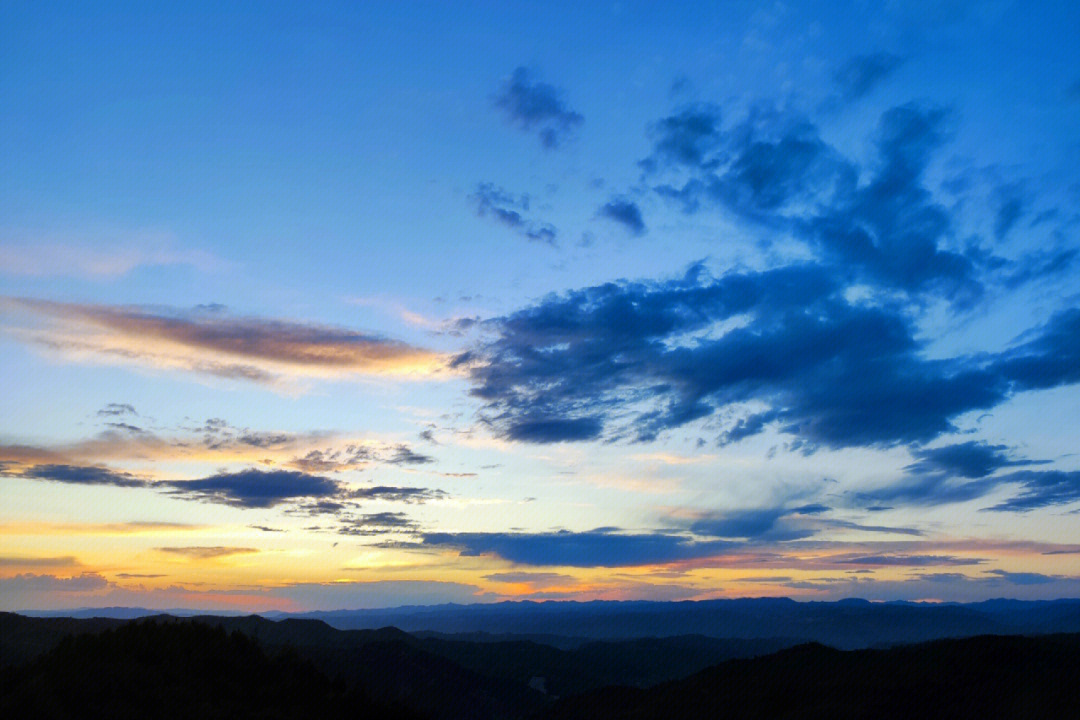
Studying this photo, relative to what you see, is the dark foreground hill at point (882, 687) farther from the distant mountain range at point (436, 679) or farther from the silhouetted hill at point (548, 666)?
the silhouetted hill at point (548, 666)

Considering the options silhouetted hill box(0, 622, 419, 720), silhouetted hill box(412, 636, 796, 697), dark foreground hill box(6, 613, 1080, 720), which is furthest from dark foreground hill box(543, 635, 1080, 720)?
silhouetted hill box(412, 636, 796, 697)

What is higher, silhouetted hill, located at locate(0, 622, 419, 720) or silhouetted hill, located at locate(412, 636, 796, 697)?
silhouetted hill, located at locate(0, 622, 419, 720)

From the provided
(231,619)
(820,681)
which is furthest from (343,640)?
(820,681)

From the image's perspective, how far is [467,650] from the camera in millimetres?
182625

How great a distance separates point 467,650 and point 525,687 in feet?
111

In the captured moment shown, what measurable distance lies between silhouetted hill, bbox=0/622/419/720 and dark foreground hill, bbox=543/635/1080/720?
159 ft

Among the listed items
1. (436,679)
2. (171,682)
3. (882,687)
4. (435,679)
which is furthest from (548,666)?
(171,682)

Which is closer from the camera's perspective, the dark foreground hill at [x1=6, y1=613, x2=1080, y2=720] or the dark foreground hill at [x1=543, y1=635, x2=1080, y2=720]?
the dark foreground hill at [x1=6, y1=613, x2=1080, y2=720]

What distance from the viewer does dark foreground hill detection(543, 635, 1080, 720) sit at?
2731 inches

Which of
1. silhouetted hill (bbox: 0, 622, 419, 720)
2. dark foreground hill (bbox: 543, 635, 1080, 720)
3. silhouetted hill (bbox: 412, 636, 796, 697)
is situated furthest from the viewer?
silhouetted hill (bbox: 412, 636, 796, 697)

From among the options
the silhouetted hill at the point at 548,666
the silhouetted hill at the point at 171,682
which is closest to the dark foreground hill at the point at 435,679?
the silhouetted hill at the point at 171,682

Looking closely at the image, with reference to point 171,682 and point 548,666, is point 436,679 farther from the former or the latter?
point 171,682

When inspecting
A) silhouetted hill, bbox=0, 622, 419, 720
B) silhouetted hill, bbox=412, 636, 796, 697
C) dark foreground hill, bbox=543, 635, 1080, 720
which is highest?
silhouetted hill, bbox=0, 622, 419, 720

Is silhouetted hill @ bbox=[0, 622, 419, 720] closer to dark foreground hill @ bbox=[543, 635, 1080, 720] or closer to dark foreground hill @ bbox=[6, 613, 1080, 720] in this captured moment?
dark foreground hill @ bbox=[6, 613, 1080, 720]
